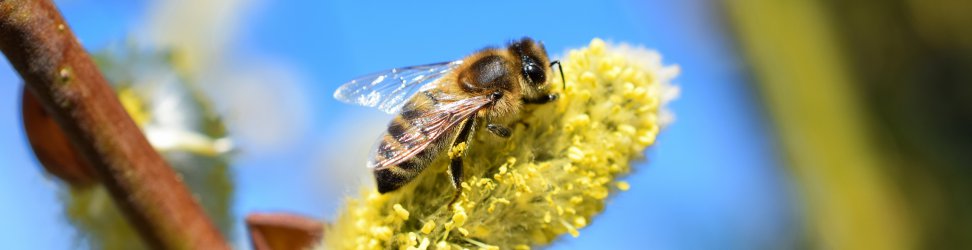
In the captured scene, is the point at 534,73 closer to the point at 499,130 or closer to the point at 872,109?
the point at 499,130

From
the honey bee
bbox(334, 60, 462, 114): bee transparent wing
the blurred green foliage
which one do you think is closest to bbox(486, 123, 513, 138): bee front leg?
the honey bee

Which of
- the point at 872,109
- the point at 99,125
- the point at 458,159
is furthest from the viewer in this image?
the point at 872,109

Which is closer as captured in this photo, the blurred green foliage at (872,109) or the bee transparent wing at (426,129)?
the bee transparent wing at (426,129)

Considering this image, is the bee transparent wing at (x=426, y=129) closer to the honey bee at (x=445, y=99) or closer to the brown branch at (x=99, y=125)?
the honey bee at (x=445, y=99)

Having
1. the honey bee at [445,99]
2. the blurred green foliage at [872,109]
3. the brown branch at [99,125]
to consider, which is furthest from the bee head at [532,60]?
the blurred green foliage at [872,109]

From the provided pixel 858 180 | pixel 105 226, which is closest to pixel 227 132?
pixel 105 226

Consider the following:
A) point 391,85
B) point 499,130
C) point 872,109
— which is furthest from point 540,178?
point 872,109
